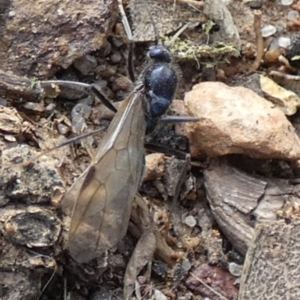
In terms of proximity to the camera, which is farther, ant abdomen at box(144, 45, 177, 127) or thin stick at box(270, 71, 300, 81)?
thin stick at box(270, 71, 300, 81)

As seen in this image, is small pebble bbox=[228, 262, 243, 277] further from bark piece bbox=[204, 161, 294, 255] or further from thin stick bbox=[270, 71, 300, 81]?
thin stick bbox=[270, 71, 300, 81]

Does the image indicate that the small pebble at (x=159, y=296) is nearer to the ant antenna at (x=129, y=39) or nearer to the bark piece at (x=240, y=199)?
the bark piece at (x=240, y=199)

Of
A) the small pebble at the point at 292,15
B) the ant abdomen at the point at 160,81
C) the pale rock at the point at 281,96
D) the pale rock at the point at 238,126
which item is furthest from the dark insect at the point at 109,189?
the small pebble at the point at 292,15

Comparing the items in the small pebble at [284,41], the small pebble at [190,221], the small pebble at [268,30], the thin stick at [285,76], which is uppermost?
the small pebble at [268,30]

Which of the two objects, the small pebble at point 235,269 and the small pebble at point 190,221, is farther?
the small pebble at point 190,221

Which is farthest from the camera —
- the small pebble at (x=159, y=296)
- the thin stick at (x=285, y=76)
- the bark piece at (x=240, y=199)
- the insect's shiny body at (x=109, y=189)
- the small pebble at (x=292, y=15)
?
the small pebble at (x=292, y=15)

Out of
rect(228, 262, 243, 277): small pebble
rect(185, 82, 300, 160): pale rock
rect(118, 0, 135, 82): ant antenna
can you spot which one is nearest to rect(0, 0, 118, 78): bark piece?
rect(118, 0, 135, 82): ant antenna

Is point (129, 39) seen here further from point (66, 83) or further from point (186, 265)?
point (186, 265)
